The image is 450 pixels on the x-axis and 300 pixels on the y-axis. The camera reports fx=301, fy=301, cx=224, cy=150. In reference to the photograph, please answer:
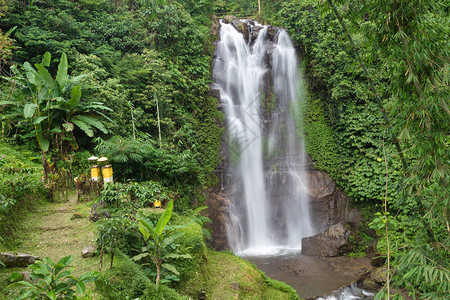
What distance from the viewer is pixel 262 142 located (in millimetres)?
12938

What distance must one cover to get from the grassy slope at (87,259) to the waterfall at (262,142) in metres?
4.37

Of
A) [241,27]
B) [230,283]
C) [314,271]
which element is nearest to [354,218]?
[314,271]

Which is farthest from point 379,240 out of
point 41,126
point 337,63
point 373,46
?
point 41,126

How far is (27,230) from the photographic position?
212 inches

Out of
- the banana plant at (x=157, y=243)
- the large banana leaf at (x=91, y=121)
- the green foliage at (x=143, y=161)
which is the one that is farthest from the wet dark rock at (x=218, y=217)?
the banana plant at (x=157, y=243)

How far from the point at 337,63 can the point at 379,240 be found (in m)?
7.04

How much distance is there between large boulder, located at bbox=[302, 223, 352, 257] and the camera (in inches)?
392

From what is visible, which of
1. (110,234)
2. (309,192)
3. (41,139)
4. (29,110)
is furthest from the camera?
(309,192)

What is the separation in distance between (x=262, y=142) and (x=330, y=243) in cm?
488

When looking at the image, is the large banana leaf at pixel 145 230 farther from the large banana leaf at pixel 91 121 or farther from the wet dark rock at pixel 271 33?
the wet dark rock at pixel 271 33

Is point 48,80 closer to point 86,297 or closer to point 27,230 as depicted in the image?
point 27,230

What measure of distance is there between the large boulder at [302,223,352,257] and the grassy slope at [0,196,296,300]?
407 centimetres

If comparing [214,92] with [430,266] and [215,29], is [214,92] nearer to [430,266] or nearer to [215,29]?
[215,29]

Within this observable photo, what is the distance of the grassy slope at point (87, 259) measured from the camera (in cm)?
477
